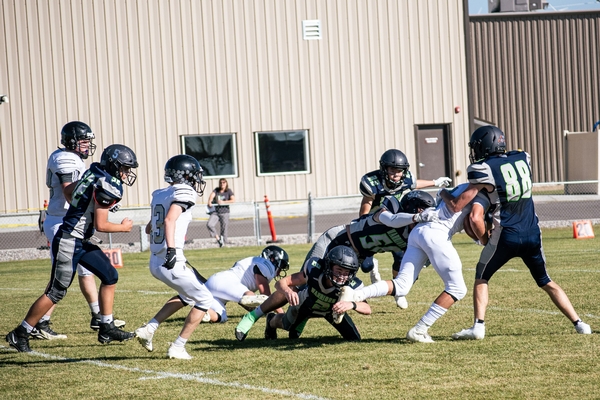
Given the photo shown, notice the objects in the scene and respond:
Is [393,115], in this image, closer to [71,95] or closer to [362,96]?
[362,96]

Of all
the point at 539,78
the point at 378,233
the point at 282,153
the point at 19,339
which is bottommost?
the point at 19,339

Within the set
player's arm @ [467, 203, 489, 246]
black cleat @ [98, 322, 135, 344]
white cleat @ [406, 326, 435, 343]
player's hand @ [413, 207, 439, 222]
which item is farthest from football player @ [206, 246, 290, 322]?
player's arm @ [467, 203, 489, 246]

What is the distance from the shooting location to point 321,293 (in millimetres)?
7125

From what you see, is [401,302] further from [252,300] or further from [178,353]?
[178,353]

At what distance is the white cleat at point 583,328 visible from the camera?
23.4 feet

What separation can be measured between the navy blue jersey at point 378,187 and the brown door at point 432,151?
52.0ft

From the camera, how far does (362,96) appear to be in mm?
25078

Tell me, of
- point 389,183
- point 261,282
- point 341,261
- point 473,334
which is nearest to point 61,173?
point 261,282

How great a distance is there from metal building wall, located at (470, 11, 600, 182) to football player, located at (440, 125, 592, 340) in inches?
1100

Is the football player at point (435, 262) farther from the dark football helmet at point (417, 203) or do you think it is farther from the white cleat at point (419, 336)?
the dark football helmet at point (417, 203)

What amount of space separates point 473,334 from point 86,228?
3516 mm

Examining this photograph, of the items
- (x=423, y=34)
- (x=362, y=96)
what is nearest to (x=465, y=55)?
(x=423, y=34)

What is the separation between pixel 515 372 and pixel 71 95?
20.5 metres

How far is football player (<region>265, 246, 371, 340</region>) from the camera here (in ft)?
22.3
